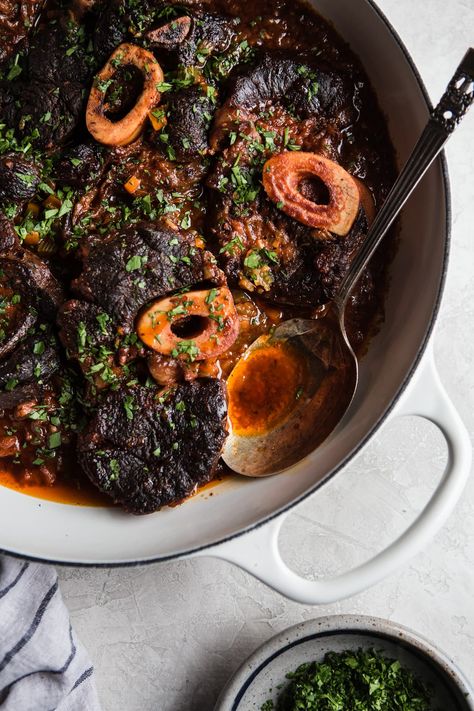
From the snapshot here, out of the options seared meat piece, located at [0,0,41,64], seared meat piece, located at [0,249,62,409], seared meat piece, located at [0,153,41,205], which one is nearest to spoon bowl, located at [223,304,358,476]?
seared meat piece, located at [0,249,62,409]

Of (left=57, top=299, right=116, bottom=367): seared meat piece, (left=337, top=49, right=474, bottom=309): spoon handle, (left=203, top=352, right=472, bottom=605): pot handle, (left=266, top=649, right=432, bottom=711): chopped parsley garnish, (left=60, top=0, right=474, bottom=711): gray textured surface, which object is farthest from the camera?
(left=60, top=0, right=474, bottom=711): gray textured surface

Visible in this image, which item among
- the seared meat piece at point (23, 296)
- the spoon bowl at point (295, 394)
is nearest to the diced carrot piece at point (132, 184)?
the seared meat piece at point (23, 296)

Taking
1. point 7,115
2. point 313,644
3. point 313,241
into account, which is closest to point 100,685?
point 313,644

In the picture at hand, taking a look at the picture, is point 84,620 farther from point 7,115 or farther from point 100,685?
point 7,115

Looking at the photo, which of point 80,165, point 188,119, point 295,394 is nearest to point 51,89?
point 80,165

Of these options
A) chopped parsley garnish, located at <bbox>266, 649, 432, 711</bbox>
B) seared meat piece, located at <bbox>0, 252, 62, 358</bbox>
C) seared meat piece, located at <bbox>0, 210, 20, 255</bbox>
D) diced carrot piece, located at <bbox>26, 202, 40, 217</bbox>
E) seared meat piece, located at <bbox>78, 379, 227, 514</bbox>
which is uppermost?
diced carrot piece, located at <bbox>26, 202, 40, 217</bbox>

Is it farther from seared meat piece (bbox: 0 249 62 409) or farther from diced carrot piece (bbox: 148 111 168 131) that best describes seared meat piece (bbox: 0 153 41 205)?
diced carrot piece (bbox: 148 111 168 131)
